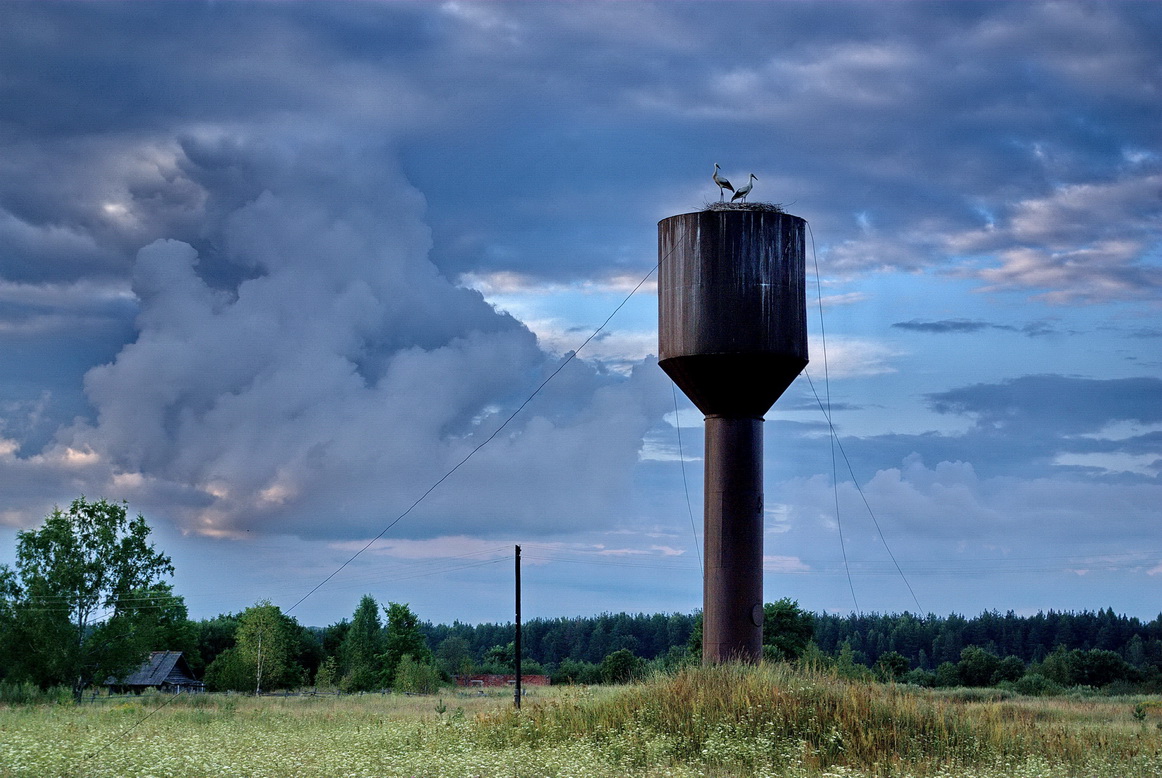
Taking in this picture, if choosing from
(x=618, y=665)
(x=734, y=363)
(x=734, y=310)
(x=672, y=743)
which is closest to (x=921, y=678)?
(x=618, y=665)

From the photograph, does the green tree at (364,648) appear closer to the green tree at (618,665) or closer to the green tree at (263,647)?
the green tree at (263,647)

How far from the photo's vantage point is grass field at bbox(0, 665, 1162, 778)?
55.9 feet

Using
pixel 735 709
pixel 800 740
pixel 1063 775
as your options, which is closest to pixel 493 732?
pixel 735 709

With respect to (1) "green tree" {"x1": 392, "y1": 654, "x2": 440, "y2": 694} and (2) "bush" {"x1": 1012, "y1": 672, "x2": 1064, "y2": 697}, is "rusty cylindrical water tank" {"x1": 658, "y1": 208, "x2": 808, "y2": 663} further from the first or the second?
(1) "green tree" {"x1": 392, "y1": 654, "x2": 440, "y2": 694}

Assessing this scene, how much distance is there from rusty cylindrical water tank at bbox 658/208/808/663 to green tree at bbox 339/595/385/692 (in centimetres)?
5661

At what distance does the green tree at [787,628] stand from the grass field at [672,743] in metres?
41.1

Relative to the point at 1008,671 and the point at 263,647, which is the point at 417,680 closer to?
the point at 263,647

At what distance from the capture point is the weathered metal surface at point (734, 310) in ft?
77.8

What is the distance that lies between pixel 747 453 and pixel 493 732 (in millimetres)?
8019

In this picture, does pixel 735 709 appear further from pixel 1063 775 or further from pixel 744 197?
pixel 744 197

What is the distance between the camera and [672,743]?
63.4ft

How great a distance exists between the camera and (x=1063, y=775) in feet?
52.1

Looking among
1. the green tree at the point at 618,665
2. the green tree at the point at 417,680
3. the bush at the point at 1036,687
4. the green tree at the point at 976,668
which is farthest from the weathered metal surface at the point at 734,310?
the green tree at the point at 976,668

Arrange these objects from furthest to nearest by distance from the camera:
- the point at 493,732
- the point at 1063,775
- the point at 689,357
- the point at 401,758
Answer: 1. the point at 689,357
2. the point at 493,732
3. the point at 401,758
4. the point at 1063,775
